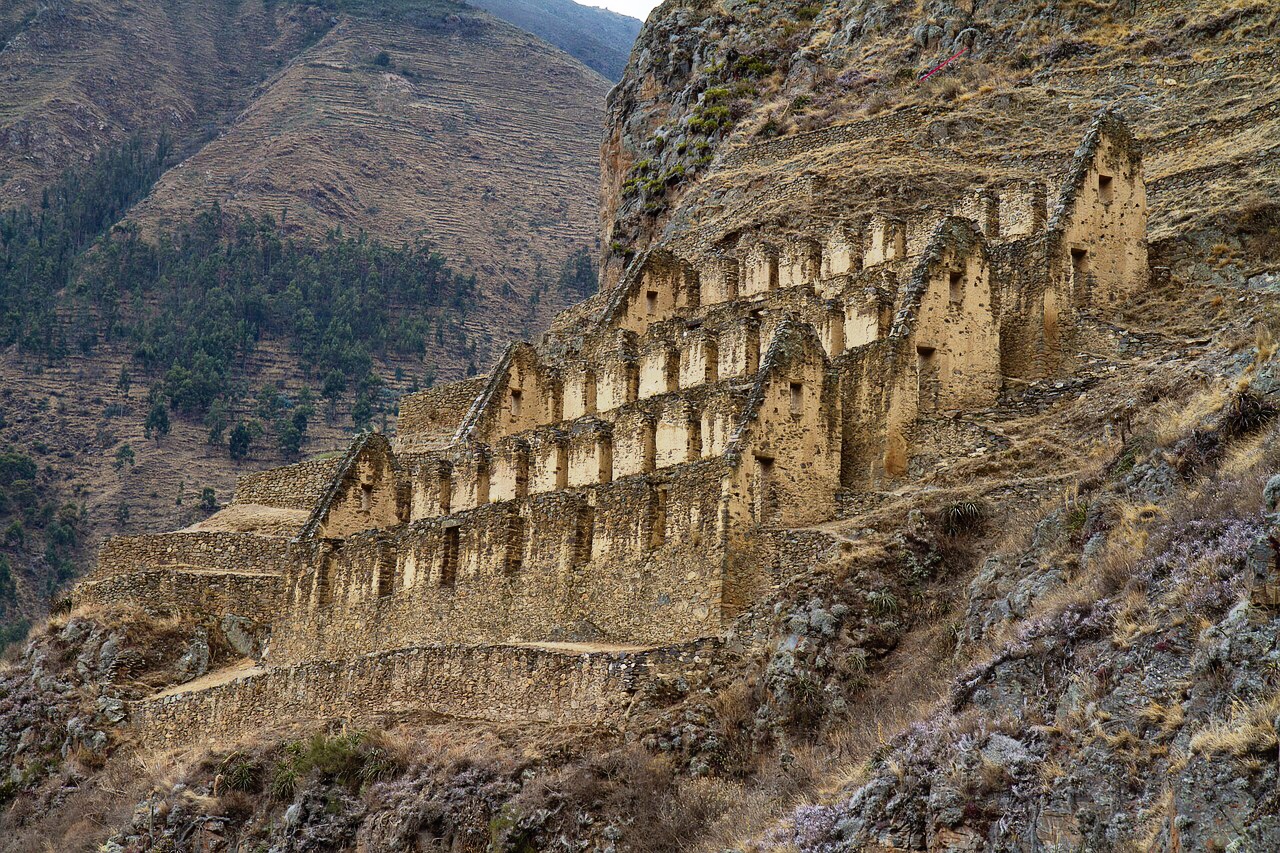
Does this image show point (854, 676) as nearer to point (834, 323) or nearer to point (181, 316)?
point (834, 323)

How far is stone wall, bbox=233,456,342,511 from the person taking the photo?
46156 mm

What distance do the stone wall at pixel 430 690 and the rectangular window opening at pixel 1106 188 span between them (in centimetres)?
1320

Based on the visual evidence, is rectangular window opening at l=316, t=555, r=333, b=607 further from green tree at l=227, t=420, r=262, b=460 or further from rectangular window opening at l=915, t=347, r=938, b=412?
green tree at l=227, t=420, r=262, b=460

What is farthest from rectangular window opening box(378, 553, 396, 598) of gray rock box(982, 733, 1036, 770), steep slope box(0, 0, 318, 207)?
steep slope box(0, 0, 318, 207)

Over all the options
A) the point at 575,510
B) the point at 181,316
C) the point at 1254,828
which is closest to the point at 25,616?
the point at 181,316

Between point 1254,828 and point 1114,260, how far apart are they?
20.7 metres

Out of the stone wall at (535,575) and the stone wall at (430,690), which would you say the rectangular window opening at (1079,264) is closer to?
the stone wall at (535,575)

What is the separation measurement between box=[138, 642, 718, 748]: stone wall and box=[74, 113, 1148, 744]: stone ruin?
0.06 metres

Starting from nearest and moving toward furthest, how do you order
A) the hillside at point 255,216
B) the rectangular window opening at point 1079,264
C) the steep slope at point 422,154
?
1. the rectangular window opening at point 1079,264
2. the hillside at point 255,216
3. the steep slope at point 422,154

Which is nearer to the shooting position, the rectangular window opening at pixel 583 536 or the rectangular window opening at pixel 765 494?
the rectangular window opening at pixel 765 494

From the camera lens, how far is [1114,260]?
3312 cm

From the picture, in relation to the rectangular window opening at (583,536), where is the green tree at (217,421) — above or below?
below

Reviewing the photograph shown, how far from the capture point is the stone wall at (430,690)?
26.5m

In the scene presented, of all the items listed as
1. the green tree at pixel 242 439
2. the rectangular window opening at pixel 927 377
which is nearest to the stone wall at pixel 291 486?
the rectangular window opening at pixel 927 377
